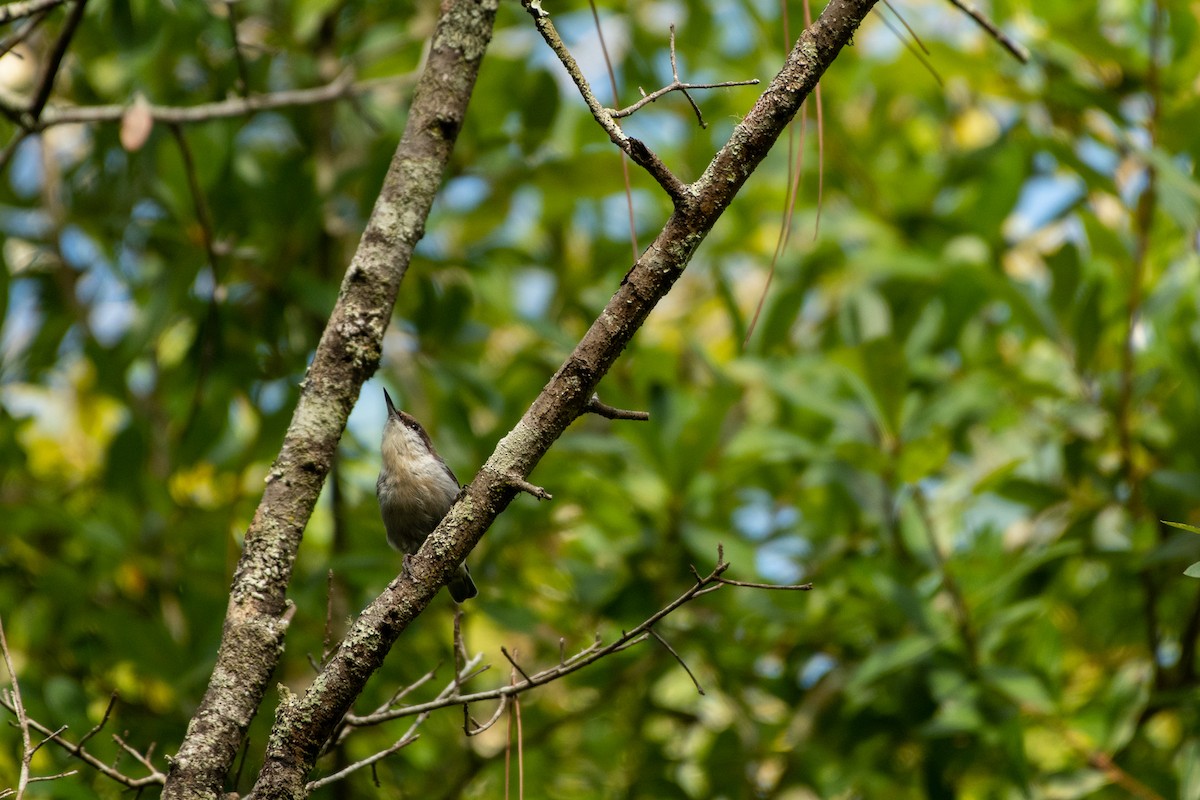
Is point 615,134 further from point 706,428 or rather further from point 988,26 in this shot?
point 706,428

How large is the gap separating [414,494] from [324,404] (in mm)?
1350

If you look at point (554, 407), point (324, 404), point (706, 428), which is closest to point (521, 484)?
point (554, 407)

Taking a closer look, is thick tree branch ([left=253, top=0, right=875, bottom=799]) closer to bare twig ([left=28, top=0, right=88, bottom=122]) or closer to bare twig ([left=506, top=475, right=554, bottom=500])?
bare twig ([left=506, top=475, right=554, bottom=500])

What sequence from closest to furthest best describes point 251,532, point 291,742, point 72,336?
point 291,742 → point 251,532 → point 72,336

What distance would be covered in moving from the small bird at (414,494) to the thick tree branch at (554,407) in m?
1.53

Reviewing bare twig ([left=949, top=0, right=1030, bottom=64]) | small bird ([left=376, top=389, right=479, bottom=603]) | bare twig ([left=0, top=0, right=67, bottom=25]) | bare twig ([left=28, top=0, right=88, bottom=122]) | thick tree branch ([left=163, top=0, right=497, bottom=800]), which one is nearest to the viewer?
thick tree branch ([left=163, top=0, right=497, bottom=800])

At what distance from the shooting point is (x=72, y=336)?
16.1 feet

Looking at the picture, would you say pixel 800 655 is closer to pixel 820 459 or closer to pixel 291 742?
pixel 820 459

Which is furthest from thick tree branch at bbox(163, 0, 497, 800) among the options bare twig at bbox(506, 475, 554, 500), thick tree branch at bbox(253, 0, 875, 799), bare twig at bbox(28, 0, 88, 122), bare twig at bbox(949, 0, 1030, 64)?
bare twig at bbox(949, 0, 1030, 64)

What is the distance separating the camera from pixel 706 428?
403 cm

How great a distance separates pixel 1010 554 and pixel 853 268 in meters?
1.27

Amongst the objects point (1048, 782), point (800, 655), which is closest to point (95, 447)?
point (800, 655)

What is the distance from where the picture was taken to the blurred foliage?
150 inches

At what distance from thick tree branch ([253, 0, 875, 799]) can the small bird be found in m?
1.53
